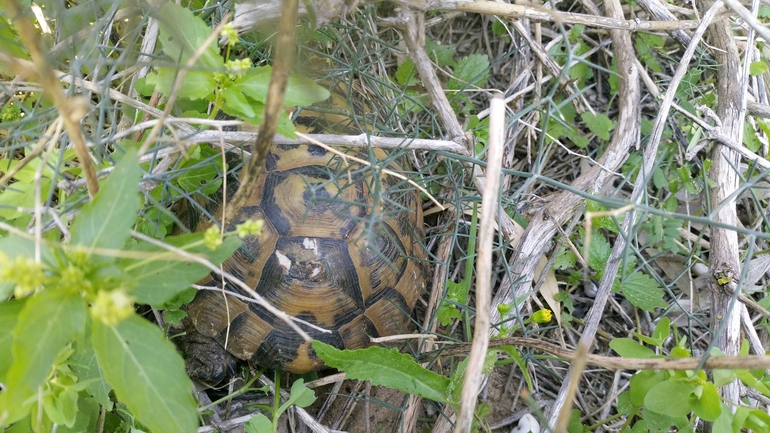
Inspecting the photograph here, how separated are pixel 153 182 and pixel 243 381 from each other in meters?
0.97

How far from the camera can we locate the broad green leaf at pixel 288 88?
1.16 meters

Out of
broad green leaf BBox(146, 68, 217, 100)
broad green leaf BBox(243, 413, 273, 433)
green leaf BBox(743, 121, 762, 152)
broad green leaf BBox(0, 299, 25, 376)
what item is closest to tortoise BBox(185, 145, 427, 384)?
broad green leaf BBox(243, 413, 273, 433)

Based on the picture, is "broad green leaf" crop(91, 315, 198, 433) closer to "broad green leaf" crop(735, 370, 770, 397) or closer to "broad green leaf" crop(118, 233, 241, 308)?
"broad green leaf" crop(118, 233, 241, 308)

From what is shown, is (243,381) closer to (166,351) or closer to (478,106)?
(166,351)

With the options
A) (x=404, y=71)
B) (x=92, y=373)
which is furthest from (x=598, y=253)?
(x=92, y=373)

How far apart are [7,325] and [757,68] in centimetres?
235

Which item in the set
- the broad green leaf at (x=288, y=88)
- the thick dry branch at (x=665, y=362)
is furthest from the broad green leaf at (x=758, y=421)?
the broad green leaf at (x=288, y=88)

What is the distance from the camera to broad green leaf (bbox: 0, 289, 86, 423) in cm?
88

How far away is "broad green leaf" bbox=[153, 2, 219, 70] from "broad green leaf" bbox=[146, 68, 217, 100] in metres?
0.03

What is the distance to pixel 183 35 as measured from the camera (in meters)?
1.20

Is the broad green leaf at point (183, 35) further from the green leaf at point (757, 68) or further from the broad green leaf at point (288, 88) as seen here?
the green leaf at point (757, 68)

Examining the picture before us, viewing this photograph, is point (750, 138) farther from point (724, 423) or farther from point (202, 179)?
point (202, 179)

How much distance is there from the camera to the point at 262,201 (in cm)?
181

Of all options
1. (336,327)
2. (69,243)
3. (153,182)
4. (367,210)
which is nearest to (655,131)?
(367,210)
